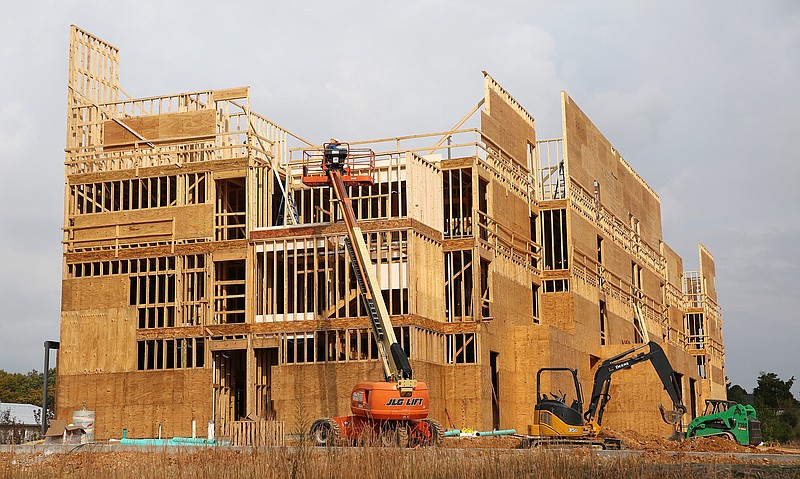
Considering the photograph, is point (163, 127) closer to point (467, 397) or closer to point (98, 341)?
point (98, 341)

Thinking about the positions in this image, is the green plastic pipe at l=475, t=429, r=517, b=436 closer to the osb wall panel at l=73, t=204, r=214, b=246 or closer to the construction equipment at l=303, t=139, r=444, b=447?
the construction equipment at l=303, t=139, r=444, b=447

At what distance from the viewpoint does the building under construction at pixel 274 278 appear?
115ft

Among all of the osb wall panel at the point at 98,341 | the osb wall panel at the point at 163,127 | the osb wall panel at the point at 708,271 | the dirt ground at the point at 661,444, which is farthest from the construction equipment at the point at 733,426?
the osb wall panel at the point at 708,271

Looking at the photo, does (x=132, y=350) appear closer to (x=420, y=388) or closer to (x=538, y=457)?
(x=420, y=388)

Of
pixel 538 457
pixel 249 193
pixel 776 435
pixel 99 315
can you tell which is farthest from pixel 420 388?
pixel 776 435

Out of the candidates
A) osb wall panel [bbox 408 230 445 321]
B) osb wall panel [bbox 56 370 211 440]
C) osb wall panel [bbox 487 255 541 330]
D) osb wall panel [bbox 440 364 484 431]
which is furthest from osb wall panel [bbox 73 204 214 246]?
osb wall panel [bbox 487 255 541 330]

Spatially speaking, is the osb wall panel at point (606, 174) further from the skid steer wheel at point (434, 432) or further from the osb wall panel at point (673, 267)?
the skid steer wheel at point (434, 432)

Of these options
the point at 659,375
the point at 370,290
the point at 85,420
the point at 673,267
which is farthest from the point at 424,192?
the point at 673,267

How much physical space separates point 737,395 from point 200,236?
76064 mm

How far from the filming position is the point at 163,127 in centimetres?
3962

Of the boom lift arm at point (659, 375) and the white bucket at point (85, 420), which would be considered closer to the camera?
the boom lift arm at point (659, 375)

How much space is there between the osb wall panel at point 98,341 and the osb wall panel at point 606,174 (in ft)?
65.9

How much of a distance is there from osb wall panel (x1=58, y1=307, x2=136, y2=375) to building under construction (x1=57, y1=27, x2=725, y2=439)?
0.19 ft

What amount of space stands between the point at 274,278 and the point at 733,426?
51.7 ft
